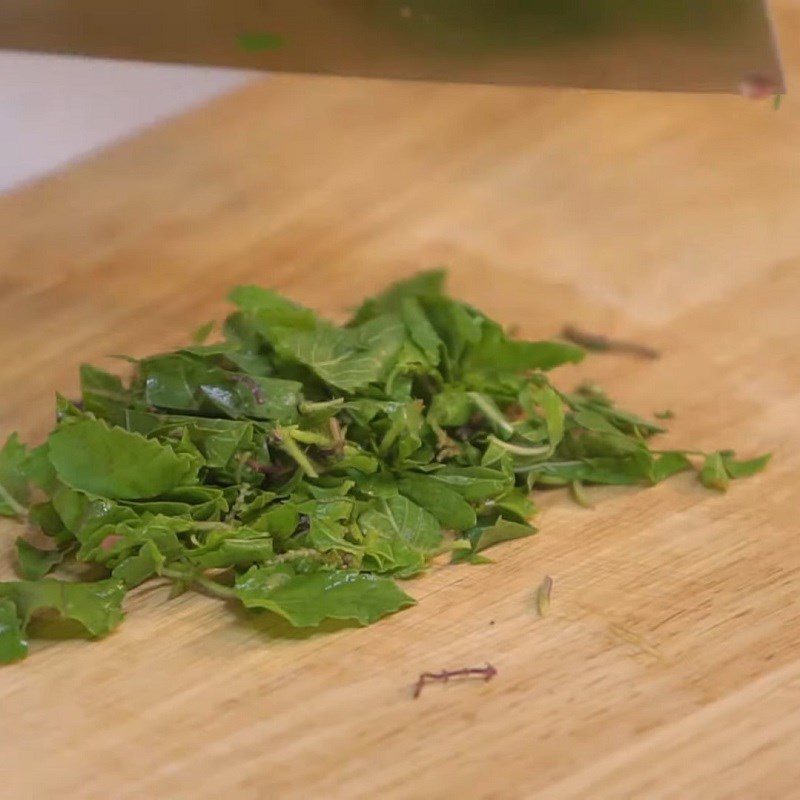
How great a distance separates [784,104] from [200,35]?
1.04m

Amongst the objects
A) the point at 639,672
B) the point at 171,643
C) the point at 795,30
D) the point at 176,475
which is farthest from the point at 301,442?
the point at 795,30

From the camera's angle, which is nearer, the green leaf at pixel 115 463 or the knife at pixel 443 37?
the green leaf at pixel 115 463

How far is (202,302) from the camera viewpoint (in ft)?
5.79

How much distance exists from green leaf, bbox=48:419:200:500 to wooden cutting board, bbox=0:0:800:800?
4.4 inches

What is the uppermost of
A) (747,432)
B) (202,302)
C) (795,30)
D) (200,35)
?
(200,35)

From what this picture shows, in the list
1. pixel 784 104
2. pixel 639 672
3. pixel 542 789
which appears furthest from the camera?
pixel 784 104

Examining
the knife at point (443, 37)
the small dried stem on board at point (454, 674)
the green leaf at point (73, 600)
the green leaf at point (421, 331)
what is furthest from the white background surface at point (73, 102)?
the small dried stem on board at point (454, 674)

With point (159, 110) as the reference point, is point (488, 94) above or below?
below

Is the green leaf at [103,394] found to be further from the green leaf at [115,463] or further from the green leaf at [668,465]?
the green leaf at [668,465]

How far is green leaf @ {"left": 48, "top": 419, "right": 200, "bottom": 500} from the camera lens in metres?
1.24

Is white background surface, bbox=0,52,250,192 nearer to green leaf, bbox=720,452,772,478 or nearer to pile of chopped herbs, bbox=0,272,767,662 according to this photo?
pile of chopped herbs, bbox=0,272,767,662

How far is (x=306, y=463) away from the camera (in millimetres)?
1301

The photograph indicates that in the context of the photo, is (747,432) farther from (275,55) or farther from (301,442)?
(275,55)

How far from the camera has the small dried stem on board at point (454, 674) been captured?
1.17m
